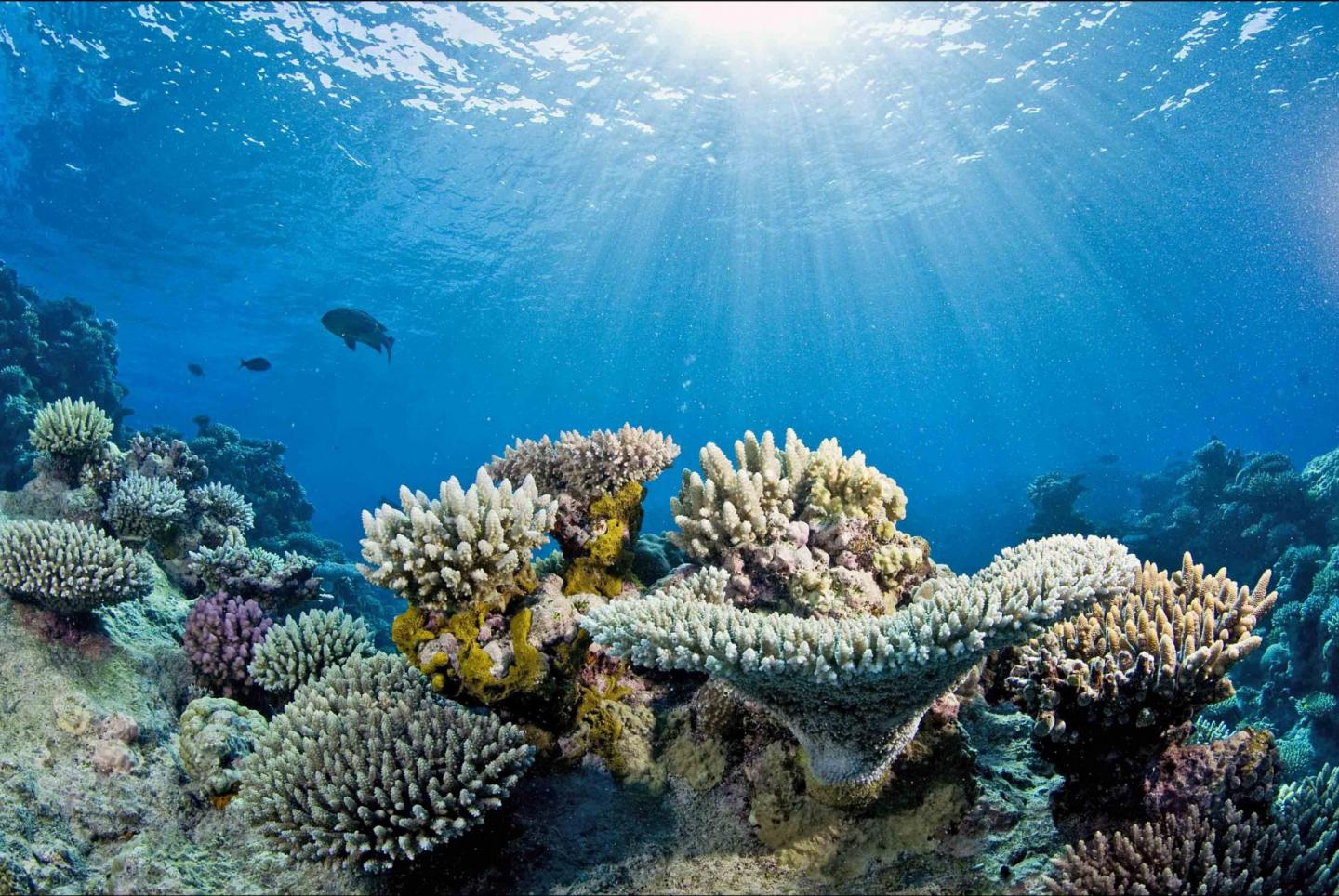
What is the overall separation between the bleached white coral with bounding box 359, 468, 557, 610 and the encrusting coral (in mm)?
3200

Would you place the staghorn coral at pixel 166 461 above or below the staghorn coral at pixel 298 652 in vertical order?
above

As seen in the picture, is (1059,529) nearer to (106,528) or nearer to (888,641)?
(888,641)

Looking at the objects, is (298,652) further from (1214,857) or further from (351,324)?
(351,324)

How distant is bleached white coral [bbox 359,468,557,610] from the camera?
392cm

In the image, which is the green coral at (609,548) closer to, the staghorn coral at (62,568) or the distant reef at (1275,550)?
the staghorn coral at (62,568)

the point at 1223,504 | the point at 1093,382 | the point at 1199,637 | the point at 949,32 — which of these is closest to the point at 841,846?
the point at 1199,637

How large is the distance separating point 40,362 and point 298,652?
17.8 meters

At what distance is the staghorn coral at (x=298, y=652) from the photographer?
5141 millimetres

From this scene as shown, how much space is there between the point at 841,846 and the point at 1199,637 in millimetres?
2184

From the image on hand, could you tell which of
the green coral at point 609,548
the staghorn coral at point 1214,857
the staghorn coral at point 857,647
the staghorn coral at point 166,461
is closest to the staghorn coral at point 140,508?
the staghorn coral at point 166,461

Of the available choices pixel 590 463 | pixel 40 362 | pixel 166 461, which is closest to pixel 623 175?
pixel 40 362

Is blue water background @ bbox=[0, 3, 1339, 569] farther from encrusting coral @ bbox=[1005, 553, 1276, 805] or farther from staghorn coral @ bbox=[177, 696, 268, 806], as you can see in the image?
encrusting coral @ bbox=[1005, 553, 1276, 805]

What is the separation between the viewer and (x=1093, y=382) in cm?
14388

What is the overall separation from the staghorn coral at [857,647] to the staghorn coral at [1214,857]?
894 millimetres
